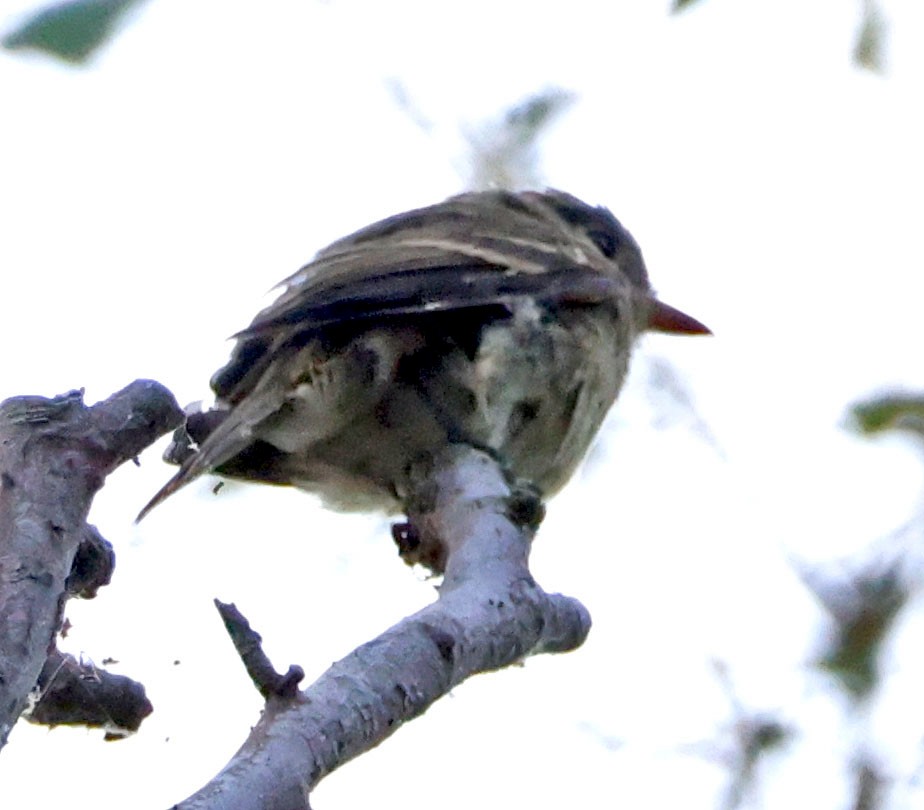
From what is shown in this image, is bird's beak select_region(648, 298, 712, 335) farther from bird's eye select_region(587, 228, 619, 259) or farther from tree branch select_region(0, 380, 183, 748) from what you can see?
tree branch select_region(0, 380, 183, 748)

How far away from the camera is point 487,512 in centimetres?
274

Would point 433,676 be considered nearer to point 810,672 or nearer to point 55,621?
point 55,621

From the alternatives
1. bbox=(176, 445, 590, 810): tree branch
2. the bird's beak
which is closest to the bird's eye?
the bird's beak

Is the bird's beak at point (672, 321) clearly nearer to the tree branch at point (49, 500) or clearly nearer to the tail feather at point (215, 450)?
the tail feather at point (215, 450)

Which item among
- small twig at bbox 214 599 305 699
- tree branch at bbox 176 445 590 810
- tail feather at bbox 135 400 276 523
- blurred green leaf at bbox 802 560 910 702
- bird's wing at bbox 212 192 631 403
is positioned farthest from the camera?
bird's wing at bbox 212 192 631 403

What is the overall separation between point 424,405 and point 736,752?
3.54 feet

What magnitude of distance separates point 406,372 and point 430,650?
5.47 ft

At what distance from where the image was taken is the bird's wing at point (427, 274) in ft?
11.9

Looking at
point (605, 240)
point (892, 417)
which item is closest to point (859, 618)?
point (892, 417)

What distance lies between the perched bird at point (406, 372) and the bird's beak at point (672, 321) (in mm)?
891

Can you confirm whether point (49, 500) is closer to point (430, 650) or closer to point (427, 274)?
point (430, 650)

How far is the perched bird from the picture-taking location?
11.9 feet

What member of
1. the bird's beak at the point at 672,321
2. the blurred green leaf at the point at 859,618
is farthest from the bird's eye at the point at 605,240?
the blurred green leaf at the point at 859,618

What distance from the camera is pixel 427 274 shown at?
3.81 m
